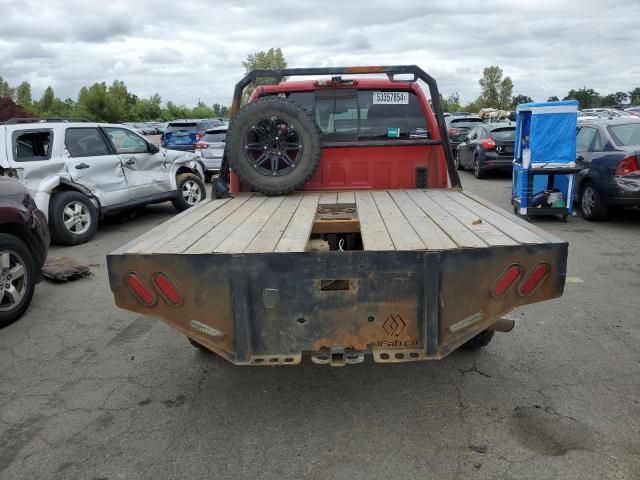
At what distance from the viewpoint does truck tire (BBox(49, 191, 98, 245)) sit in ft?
26.5

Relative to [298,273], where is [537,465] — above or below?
below

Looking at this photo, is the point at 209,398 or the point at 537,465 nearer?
the point at 537,465

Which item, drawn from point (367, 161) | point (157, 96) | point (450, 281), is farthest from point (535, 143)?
point (157, 96)

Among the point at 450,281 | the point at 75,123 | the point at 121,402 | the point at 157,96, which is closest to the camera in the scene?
the point at 450,281

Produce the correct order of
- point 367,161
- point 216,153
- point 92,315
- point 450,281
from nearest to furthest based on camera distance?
point 450,281 → point 367,161 → point 92,315 → point 216,153

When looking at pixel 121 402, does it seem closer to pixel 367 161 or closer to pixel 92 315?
pixel 92 315

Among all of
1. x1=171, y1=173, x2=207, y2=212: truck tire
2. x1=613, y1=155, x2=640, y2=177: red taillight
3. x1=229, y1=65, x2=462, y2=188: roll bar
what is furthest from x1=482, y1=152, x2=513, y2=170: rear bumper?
x1=229, y1=65, x2=462, y2=188: roll bar

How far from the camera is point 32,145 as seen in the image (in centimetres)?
804

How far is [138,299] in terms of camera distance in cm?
281

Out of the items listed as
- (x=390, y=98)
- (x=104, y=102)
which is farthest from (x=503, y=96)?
(x=390, y=98)

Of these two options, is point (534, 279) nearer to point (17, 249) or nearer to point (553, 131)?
point (17, 249)

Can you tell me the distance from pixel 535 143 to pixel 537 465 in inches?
272

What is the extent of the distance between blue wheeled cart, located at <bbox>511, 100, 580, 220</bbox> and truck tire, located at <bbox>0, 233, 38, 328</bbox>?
288 inches

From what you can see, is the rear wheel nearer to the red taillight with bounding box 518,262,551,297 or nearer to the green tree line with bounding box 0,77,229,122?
the red taillight with bounding box 518,262,551,297
